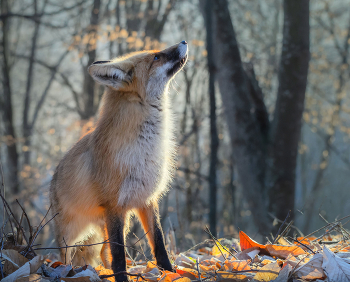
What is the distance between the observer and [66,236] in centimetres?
375

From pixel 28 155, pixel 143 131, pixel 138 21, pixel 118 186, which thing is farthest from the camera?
pixel 28 155

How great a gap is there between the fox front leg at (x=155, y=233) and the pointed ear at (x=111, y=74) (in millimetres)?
1372

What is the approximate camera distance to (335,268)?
2.05 meters

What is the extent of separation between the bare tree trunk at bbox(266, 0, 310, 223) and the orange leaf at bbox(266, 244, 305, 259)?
10.4ft

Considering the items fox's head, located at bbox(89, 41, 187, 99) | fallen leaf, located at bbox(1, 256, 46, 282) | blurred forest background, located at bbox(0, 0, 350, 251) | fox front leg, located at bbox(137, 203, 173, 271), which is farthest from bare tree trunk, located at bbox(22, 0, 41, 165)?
fallen leaf, located at bbox(1, 256, 46, 282)

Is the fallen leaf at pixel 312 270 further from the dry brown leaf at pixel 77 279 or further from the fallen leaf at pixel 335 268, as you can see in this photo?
the dry brown leaf at pixel 77 279

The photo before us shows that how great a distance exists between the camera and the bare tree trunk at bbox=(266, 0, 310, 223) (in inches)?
227

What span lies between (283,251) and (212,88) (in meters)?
5.46

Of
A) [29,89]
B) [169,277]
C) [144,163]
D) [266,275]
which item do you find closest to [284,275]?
[266,275]

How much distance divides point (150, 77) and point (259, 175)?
133 inches

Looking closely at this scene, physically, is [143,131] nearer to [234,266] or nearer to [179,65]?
[179,65]


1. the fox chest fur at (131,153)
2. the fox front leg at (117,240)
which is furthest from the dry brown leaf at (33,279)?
the fox chest fur at (131,153)

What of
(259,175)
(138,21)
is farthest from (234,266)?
(138,21)

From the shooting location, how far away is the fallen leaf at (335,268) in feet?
6.60
